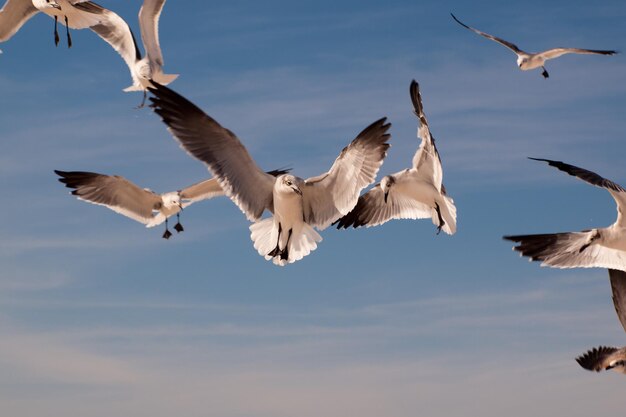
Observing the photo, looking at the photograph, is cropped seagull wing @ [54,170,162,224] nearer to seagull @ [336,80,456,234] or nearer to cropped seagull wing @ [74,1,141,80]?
cropped seagull wing @ [74,1,141,80]

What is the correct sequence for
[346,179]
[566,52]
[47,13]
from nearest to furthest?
[346,179], [47,13], [566,52]

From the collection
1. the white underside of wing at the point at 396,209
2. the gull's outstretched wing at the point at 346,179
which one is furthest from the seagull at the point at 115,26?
the gull's outstretched wing at the point at 346,179

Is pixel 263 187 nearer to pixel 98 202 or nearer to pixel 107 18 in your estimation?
pixel 98 202

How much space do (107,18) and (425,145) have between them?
474 centimetres

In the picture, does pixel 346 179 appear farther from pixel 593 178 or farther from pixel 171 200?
pixel 171 200

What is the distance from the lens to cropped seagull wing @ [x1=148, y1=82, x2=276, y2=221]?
780 centimetres

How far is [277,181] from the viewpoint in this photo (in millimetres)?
7949

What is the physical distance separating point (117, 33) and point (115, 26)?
89mm

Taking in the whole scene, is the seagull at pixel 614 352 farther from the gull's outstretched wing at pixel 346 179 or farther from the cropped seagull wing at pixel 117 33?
the cropped seagull wing at pixel 117 33

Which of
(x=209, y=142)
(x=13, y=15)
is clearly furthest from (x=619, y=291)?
(x=13, y=15)

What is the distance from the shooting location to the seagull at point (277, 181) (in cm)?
781

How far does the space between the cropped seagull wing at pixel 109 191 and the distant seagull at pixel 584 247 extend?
14.9 feet

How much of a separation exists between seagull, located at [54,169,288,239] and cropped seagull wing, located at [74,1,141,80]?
5.76ft

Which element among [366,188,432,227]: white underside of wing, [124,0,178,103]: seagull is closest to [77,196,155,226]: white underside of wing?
[124,0,178,103]: seagull
